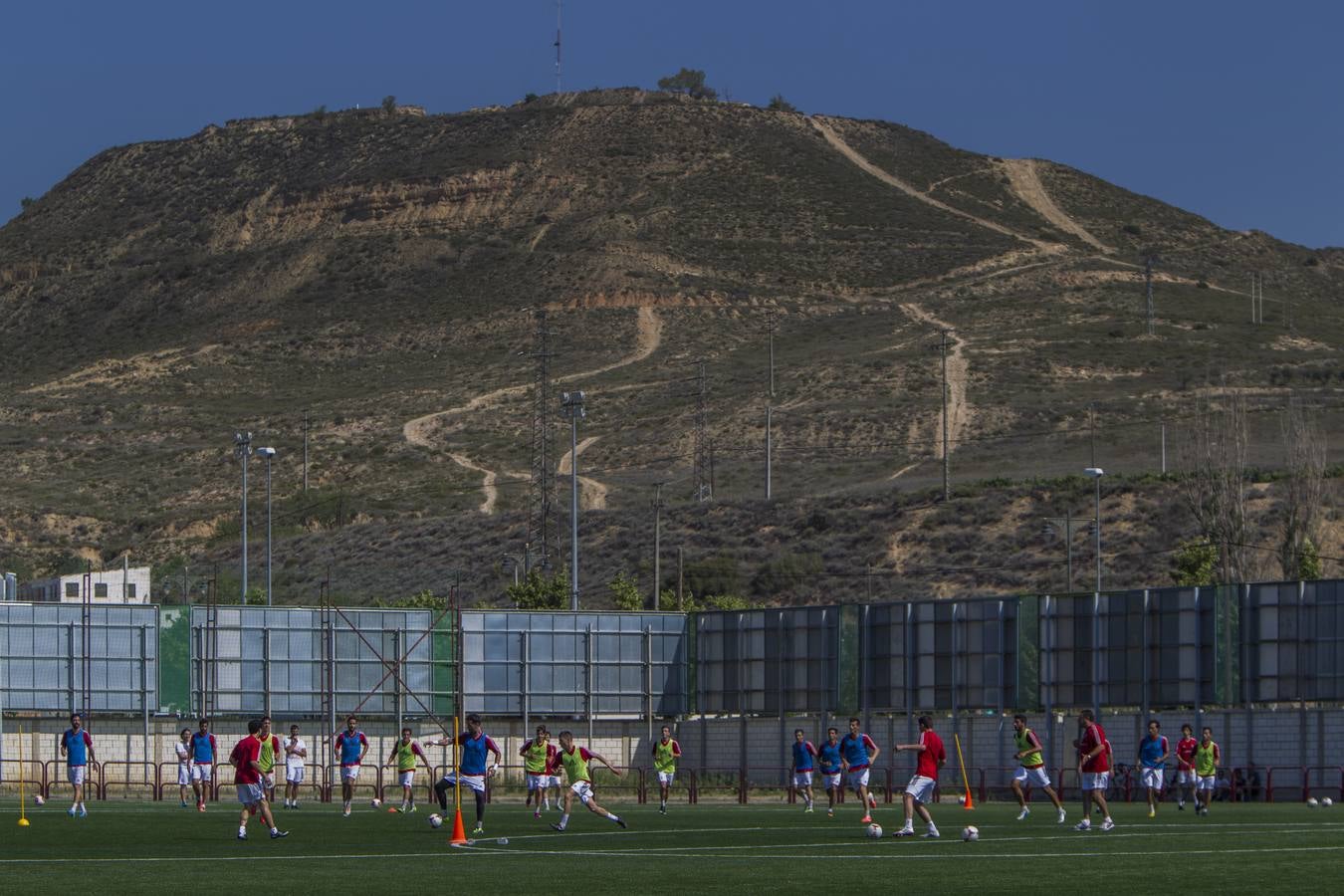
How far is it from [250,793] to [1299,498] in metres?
68.4

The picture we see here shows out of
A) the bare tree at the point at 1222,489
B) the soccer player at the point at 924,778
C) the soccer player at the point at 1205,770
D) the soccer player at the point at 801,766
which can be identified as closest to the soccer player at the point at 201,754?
the soccer player at the point at 801,766

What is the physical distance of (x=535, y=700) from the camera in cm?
6694

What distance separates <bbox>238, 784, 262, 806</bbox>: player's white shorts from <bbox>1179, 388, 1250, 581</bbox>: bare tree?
57392 millimetres

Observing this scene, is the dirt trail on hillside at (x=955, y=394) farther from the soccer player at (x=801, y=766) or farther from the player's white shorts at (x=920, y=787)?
the player's white shorts at (x=920, y=787)

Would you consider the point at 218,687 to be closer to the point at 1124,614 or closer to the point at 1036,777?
the point at 1124,614

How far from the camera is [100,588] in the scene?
291 ft

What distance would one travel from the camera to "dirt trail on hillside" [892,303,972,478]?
133 meters

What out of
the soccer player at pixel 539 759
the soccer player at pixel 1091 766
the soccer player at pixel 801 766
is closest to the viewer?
the soccer player at pixel 1091 766

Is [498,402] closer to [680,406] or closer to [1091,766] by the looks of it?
[680,406]

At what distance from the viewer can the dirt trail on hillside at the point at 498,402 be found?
127750mm

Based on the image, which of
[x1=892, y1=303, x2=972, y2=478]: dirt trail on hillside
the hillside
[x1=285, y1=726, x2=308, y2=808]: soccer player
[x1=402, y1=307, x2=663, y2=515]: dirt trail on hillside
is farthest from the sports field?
[x1=892, y1=303, x2=972, y2=478]: dirt trail on hillside

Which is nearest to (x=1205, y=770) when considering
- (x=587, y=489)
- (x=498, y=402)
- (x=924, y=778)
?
(x=924, y=778)

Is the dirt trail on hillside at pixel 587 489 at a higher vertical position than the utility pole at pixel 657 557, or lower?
higher

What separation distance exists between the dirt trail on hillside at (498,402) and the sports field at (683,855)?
85705mm
